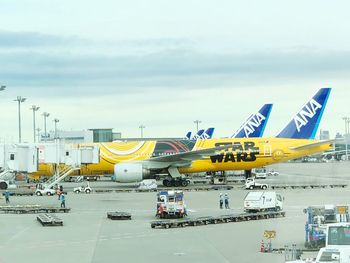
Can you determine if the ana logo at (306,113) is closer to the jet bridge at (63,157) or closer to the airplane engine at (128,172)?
the airplane engine at (128,172)

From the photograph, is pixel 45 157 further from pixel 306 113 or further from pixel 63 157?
pixel 306 113

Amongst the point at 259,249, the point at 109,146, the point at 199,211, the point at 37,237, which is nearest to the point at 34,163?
the point at 109,146

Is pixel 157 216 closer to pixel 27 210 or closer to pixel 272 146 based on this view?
pixel 27 210

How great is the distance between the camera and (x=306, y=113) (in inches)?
3179

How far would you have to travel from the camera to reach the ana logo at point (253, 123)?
99.3 metres

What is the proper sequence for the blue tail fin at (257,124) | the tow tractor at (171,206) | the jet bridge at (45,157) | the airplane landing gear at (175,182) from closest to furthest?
the tow tractor at (171,206) < the jet bridge at (45,157) < the airplane landing gear at (175,182) < the blue tail fin at (257,124)

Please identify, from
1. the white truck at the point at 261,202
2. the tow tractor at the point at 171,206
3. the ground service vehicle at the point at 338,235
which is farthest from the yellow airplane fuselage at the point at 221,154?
the ground service vehicle at the point at 338,235

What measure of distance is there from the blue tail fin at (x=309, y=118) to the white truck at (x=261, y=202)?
116ft

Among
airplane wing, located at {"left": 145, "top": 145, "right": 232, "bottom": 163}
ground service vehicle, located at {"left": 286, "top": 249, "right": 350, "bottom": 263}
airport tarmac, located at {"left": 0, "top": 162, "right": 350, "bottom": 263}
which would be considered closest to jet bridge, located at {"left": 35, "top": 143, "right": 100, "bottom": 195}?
airplane wing, located at {"left": 145, "top": 145, "right": 232, "bottom": 163}

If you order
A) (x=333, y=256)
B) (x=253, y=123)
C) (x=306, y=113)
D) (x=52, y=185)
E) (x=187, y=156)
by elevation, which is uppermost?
(x=253, y=123)

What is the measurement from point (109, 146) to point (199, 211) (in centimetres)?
3264

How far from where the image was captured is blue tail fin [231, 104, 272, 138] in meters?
98.6

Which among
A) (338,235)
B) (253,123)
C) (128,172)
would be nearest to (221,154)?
(128,172)

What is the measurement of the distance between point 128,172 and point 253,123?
31.8m
